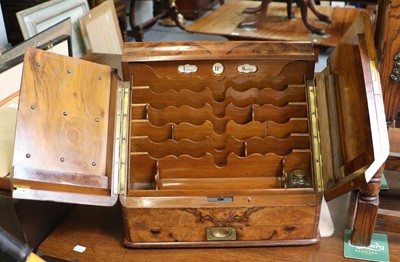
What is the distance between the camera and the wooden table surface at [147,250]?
3.81 feet

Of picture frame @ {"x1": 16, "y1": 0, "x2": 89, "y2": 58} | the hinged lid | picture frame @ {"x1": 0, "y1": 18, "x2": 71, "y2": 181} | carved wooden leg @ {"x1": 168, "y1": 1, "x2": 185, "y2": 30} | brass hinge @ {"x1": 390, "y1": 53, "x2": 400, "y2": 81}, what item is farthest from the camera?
carved wooden leg @ {"x1": 168, "y1": 1, "x2": 185, "y2": 30}

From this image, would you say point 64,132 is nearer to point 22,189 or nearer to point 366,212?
point 22,189

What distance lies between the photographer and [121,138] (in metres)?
1.16

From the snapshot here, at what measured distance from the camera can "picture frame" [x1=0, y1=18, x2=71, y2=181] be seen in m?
1.29

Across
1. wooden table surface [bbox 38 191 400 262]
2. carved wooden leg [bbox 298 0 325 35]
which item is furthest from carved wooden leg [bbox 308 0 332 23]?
wooden table surface [bbox 38 191 400 262]

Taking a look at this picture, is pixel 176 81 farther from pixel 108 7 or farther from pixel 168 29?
pixel 168 29

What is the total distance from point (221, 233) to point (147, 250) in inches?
7.7

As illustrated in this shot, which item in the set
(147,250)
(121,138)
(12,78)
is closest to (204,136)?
(121,138)

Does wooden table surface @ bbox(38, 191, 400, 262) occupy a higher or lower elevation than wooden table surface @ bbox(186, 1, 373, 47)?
higher

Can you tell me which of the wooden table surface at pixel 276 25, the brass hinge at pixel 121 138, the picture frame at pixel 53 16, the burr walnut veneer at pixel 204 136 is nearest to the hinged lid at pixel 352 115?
the burr walnut veneer at pixel 204 136

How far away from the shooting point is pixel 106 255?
1.18m

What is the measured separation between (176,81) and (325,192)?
1.60 feet

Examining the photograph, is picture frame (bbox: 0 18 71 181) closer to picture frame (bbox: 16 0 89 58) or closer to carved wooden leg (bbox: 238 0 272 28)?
picture frame (bbox: 16 0 89 58)

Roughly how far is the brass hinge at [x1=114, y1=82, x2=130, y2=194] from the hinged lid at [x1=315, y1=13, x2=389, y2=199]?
49 cm
